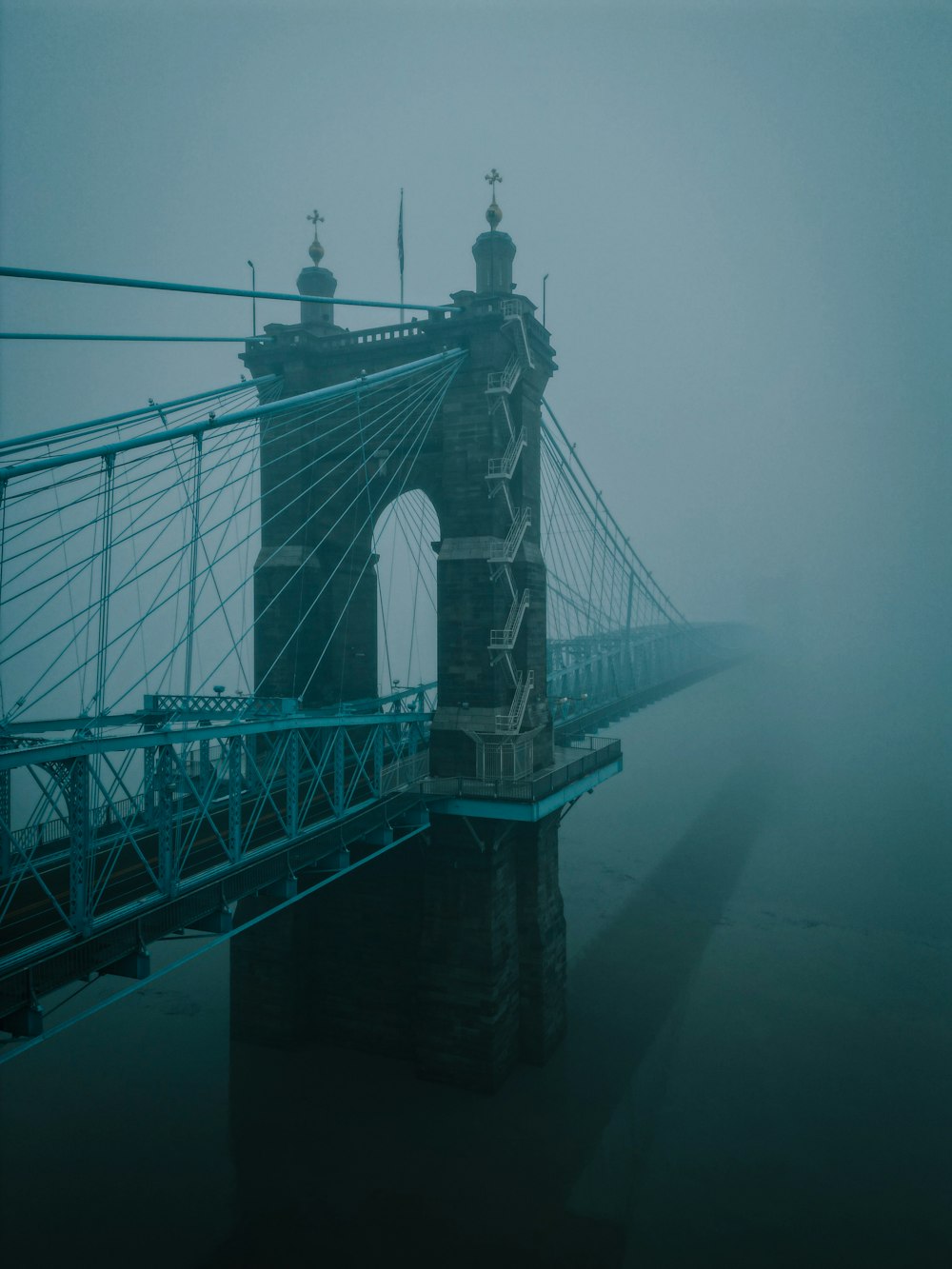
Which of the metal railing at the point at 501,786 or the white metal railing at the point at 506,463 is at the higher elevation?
the white metal railing at the point at 506,463

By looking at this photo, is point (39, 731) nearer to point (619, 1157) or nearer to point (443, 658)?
point (443, 658)

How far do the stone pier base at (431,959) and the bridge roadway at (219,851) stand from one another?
145 centimetres

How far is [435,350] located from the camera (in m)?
22.8

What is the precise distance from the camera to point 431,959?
66.1 ft

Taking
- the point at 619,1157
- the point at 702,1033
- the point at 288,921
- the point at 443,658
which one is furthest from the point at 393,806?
the point at 702,1033

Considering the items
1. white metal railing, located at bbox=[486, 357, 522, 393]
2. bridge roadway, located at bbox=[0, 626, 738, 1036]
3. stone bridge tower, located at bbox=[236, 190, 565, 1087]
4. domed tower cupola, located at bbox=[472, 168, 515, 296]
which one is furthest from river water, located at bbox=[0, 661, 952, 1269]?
domed tower cupola, located at bbox=[472, 168, 515, 296]

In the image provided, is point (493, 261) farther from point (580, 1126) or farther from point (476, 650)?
point (580, 1126)

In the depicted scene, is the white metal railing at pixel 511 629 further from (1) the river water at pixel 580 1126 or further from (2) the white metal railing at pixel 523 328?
(1) the river water at pixel 580 1126

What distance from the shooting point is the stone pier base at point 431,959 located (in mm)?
19828

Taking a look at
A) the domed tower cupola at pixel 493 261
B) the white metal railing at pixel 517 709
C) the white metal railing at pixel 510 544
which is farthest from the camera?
the domed tower cupola at pixel 493 261

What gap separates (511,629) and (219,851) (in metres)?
9.51

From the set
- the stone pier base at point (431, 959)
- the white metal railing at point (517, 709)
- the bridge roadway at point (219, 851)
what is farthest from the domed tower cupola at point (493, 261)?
the stone pier base at point (431, 959)

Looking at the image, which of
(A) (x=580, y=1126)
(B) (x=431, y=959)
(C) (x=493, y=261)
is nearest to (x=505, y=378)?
(C) (x=493, y=261)

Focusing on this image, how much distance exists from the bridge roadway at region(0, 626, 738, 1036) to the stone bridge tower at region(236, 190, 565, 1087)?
1.05m
